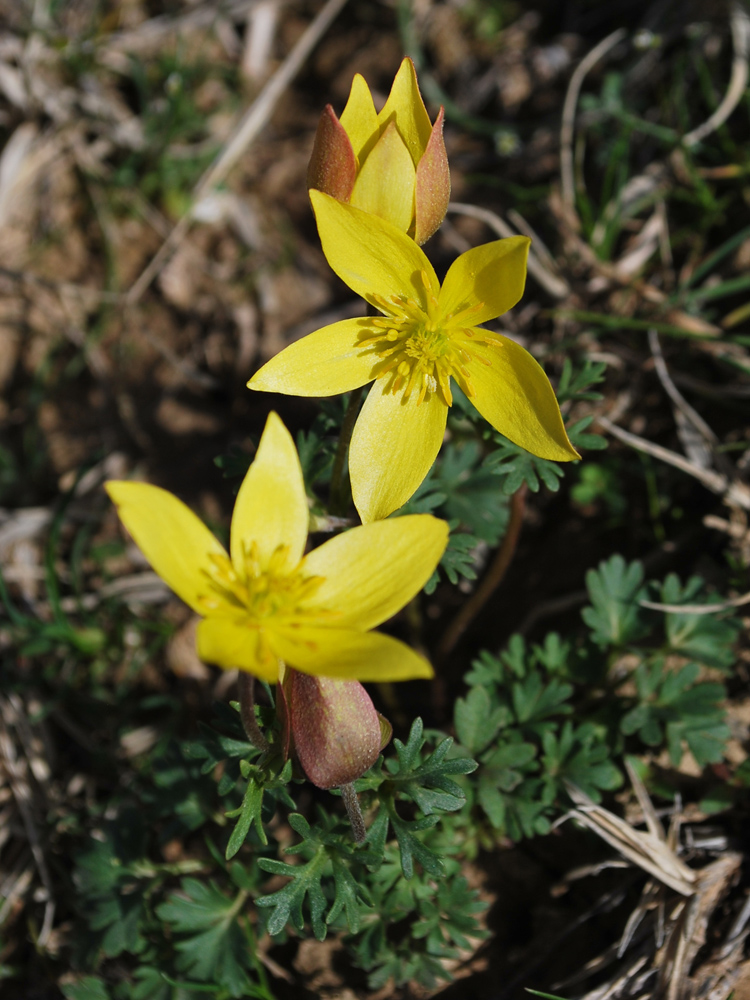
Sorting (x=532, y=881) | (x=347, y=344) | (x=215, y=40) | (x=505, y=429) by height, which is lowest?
(x=532, y=881)

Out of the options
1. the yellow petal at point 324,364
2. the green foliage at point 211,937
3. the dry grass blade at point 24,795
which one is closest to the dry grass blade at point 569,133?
the yellow petal at point 324,364

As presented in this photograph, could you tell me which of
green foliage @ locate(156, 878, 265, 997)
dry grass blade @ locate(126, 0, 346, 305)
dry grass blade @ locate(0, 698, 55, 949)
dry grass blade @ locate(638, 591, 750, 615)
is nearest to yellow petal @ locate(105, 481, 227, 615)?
green foliage @ locate(156, 878, 265, 997)

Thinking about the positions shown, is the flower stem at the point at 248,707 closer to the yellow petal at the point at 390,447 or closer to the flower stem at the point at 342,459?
the yellow petal at the point at 390,447

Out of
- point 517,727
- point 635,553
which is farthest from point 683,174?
point 517,727

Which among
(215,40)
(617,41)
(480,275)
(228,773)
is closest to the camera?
(480,275)

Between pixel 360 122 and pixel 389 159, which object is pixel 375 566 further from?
pixel 360 122

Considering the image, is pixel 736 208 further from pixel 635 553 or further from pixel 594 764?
pixel 594 764

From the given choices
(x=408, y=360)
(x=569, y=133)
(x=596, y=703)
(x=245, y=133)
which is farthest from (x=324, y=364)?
(x=245, y=133)
